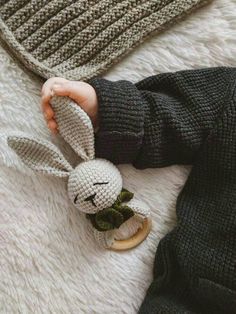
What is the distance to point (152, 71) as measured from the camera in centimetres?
84

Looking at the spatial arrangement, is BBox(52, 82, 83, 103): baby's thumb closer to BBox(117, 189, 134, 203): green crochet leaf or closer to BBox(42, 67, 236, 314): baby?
BBox(42, 67, 236, 314): baby

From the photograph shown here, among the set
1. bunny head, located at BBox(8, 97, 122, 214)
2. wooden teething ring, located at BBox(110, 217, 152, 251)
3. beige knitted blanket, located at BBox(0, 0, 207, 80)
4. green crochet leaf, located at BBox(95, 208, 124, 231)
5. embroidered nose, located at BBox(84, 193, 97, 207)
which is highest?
beige knitted blanket, located at BBox(0, 0, 207, 80)

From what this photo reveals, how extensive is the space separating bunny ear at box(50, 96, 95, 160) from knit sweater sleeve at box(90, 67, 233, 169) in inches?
0.7

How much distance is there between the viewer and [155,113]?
2.53ft

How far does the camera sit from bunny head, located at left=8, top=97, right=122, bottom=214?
0.74m

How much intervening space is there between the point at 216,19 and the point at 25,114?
0.35 meters

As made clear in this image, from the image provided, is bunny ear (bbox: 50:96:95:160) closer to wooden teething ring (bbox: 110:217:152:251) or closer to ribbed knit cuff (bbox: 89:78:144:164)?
ribbed knit cuff (bbox: 89:78:144:164)

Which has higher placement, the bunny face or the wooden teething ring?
the bunny face

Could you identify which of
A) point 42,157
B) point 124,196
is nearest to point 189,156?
point 124,196

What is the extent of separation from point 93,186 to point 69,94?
0.14 metres

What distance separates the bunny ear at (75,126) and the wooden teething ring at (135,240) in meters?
0.14

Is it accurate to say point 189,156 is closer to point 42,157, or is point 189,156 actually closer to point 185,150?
point 185,150

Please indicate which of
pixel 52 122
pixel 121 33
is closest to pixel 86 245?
pixel 52 122

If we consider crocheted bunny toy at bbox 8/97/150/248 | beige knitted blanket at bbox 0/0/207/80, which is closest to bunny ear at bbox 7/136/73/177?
crocheted bunny toy at bbox 8/97/150/248
